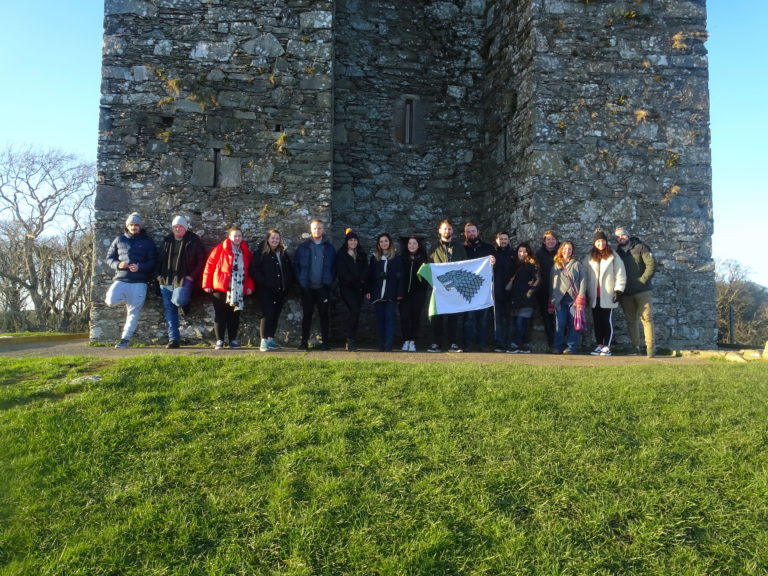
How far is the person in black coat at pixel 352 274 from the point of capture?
26.1ft

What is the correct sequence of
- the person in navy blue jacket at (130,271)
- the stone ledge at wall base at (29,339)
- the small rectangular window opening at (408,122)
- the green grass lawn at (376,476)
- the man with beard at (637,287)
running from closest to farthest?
the green grass lawn at (376,476)
the person in navy blue jacket at (130,271)
the man with beard at (637,287)
the stone ledge at wall base at (29,339)
the small rectangular window opening at (408,122)

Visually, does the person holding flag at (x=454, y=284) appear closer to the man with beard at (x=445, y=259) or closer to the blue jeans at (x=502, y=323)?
the man with beard at (x=445, y=259)

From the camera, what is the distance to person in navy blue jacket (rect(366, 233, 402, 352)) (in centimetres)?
801

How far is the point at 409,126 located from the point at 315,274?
4304 mm

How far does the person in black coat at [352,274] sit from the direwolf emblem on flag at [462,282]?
119 centimetres

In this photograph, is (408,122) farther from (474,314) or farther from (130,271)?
(130,271)

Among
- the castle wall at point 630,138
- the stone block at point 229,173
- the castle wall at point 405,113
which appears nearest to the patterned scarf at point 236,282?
the stone block at point 229,173

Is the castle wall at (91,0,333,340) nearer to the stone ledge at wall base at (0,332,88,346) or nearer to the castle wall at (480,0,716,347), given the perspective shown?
the stone ledge at wall base at (0,332,88,346)

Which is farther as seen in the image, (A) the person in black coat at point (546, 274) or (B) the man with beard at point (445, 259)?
(A) the person in black coat at point (546, 274)

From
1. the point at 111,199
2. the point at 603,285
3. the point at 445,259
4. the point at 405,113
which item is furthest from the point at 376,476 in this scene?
the point at 405,113

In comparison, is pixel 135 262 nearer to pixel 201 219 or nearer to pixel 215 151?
pixel 201 219

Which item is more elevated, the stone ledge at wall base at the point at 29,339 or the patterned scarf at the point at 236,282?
the patterned scarf at the point at 236,282

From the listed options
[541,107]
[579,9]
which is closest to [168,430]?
[541,107]

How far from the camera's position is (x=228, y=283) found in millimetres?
7523
